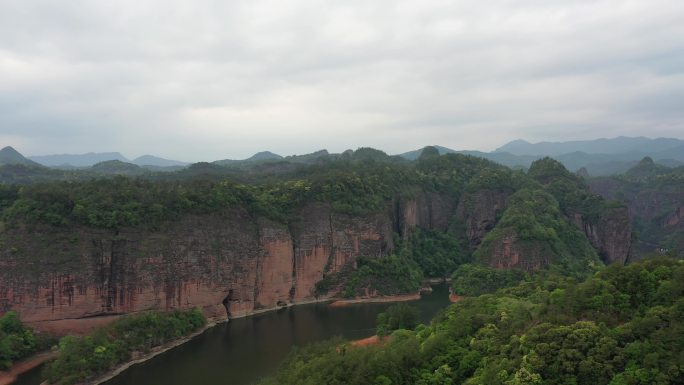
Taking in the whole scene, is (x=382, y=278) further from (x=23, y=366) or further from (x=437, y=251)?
(x=23, y=366)

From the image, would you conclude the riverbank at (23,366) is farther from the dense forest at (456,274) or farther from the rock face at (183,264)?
the rock face at (183,264)

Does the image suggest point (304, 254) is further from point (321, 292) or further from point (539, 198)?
point (539, 198)

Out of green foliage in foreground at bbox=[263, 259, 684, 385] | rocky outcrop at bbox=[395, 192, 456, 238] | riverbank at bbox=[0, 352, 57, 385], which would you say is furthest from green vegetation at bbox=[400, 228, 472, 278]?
riverbank at bbox=[0, 352, 57, 385]

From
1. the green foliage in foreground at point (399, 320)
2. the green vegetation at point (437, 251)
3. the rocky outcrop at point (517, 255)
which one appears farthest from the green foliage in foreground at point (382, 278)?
the green foliage in foreground at point (399, 320)

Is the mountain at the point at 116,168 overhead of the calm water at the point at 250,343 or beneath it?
overhead

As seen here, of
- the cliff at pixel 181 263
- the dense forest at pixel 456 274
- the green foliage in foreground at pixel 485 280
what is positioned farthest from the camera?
the green foliage in foreground at pixel 485 280

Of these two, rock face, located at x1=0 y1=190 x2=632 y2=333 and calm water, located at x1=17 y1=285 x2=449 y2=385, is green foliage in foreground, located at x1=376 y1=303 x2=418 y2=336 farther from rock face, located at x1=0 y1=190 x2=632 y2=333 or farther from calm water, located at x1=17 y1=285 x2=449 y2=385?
rock face, located at x1=0 y1=190 x2=632 y2=333
